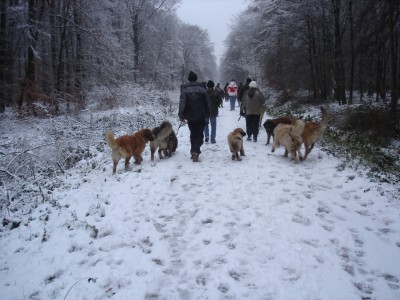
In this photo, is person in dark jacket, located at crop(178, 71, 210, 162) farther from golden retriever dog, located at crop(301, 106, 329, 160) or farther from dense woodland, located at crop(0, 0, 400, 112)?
dense woodland, located at crop(0, 0, 400, 112)

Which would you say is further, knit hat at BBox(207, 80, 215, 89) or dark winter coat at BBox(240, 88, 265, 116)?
knit hat at BBox(207, 80, 215, 89)

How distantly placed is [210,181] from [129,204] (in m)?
1.96

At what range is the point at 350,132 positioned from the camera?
10391 mm

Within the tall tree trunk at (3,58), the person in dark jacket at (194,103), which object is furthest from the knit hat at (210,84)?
the tall tree trunk at (3,58)

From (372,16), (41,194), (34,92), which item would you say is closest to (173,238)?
(41,194)

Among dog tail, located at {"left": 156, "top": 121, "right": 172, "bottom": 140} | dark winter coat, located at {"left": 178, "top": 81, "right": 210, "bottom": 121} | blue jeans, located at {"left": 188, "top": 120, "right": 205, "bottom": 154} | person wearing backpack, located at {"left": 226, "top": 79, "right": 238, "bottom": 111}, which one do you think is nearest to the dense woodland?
person wearing backpack, located at {"left": 226, "top": 79, "right": 238, "bottom": 111}

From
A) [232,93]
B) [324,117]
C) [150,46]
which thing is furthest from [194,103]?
[150,46]

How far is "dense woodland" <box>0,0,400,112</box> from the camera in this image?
11.5m

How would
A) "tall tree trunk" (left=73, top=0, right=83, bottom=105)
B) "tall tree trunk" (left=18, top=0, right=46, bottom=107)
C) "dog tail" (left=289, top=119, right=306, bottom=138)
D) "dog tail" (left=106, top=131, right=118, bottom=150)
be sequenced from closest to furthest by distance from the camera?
1. "dog tail" (left=106, top=131, right=118, bottom=150)
2. "dog tail" (left=289, top=119, right=306, bottom=138)
3. "tall tree trunk" (left=18, top=0, right=46, bottom=107)
4. "tall tree trunk" (left=73, top=0, right=83, bottom=105)

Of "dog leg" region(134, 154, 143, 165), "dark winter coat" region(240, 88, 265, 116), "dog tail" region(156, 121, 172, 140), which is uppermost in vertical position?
"dark winter coat" region(240, 88, 265, 116)

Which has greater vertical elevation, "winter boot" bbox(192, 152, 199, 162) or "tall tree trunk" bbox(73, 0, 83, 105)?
"tall tree trunk" bbox(73, 0, 83, 105)

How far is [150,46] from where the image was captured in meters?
30.9

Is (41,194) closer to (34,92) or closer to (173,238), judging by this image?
(173,238)

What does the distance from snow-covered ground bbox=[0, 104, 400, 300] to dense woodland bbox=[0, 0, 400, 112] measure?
6004mm
